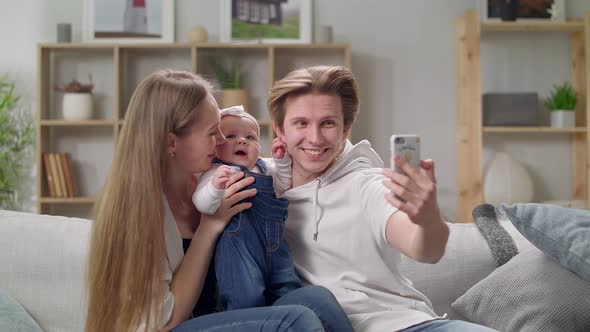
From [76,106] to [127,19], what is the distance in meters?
0.67

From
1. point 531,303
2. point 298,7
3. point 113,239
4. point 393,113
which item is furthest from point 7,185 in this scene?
point 531,303

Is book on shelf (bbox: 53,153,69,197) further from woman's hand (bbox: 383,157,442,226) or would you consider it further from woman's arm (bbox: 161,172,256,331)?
woman's hand (bbox: 383,157,442,226)

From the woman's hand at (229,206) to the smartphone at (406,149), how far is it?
18.4 inches

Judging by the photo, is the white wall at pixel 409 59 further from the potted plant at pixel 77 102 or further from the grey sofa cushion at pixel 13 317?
the grey sofa cushion at pixel 13 317

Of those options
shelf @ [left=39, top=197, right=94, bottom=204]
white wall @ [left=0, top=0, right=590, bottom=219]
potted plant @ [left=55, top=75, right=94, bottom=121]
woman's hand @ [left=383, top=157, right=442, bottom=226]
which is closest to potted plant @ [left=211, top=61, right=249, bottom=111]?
white wall @ [left=0, top=0, right=590, bottom=219]

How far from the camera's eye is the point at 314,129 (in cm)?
168

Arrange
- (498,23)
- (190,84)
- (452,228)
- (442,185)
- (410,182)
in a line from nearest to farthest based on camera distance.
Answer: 1. (410,182)
2. (190,84)
3. (452,228)
4. (498,23)
5. (442,185)

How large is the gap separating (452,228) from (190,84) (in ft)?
3.10

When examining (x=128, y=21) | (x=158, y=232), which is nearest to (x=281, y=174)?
(x=158, y=232)

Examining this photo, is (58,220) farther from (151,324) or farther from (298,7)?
(298,7)

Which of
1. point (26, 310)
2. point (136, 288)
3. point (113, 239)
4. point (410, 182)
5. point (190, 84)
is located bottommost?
point (26, 310)

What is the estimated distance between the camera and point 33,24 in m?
4.73

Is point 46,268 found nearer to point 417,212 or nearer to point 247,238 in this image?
point 247,238

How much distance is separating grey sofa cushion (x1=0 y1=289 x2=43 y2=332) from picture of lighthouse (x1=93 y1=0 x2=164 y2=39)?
119 inches
